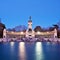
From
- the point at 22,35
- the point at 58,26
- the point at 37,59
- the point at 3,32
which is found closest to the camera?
the point at 37,59

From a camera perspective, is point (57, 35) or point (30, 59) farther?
point (57, 35)

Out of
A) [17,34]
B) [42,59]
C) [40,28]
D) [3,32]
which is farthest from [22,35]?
[42,59]

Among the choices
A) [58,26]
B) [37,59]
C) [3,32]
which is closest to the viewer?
[37,59]

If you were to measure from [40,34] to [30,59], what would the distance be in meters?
60.4

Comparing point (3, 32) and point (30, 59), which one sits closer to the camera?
point (30, 59)

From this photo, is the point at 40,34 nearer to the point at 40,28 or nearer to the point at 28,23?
the point at 28,23

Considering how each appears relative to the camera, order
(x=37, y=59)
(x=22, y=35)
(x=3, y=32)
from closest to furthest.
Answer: (x=37, y=59) → (x=3, y=32) → (x=22, y=35)

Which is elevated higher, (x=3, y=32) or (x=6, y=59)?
(x=3, y=32)

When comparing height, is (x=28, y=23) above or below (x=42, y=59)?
above

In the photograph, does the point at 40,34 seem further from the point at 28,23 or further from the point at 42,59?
the point at 42,59

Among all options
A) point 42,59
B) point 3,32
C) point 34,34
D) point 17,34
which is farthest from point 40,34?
point 42,59

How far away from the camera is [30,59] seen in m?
16.6

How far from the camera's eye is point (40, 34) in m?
76.8

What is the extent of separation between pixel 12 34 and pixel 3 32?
422 centimetres
